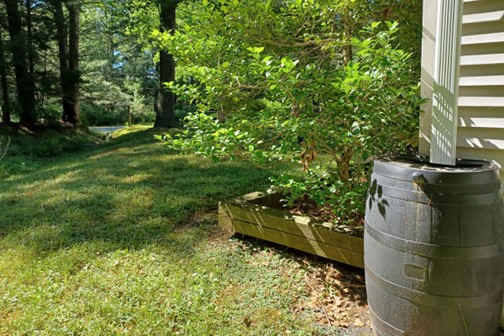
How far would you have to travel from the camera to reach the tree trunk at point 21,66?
31.0 ft

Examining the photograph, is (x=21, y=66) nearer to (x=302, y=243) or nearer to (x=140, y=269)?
(x=140, y=269)

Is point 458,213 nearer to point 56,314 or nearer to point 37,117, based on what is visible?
point 56,314

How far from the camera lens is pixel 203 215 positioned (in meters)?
3.57

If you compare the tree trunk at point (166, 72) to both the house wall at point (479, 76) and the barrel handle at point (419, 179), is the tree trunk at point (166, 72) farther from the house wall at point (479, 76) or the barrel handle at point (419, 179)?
the barrel handle at point (419, 179)

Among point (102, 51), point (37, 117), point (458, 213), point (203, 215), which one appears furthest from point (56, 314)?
point (102, 51)

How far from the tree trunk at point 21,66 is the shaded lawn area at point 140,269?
274 inches

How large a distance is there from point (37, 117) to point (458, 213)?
1196 cm

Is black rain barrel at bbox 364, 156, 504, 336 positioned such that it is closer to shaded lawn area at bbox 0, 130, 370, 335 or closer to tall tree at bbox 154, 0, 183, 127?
shaded lawn area at bbox 0, 130, 370, 335

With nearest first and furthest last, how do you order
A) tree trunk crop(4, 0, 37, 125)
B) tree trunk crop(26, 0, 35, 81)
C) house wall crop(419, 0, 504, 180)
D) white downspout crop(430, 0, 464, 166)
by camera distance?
white downspout crop(430, 0, 464, 166)
house wall crop(419, 0, 504, 180)
tree trunk crop(4, 0, 37, 125)
tree trunk crop(26, 0, 35, 81)

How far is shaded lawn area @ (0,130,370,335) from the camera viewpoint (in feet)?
6.44

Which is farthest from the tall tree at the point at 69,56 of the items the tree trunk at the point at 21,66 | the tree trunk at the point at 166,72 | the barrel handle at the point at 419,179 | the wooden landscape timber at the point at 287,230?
the barrel handle at the point at 419,179

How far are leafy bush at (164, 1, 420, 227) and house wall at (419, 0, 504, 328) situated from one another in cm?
18

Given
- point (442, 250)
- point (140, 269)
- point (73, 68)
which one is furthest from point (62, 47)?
point (442, 250)

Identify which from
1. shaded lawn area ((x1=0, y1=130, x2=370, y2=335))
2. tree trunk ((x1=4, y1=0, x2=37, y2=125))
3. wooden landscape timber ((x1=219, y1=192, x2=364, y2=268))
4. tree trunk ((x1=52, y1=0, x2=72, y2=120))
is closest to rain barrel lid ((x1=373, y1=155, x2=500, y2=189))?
wooden landscape timber ((x1=219, y1=192, x2=364, y2=268))
